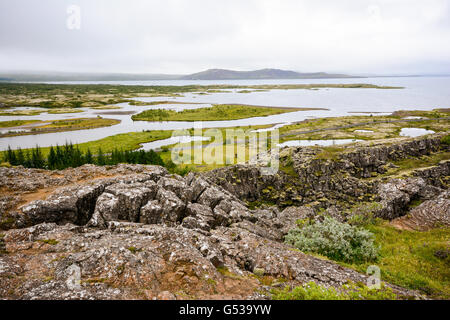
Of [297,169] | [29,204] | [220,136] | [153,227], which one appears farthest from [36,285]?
[220,136]

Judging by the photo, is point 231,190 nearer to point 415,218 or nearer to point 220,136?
point 415,218

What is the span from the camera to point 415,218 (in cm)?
2789

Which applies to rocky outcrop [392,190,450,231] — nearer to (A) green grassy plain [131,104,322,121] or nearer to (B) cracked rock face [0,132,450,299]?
(B) cracked rock face [0,132,450,299]
